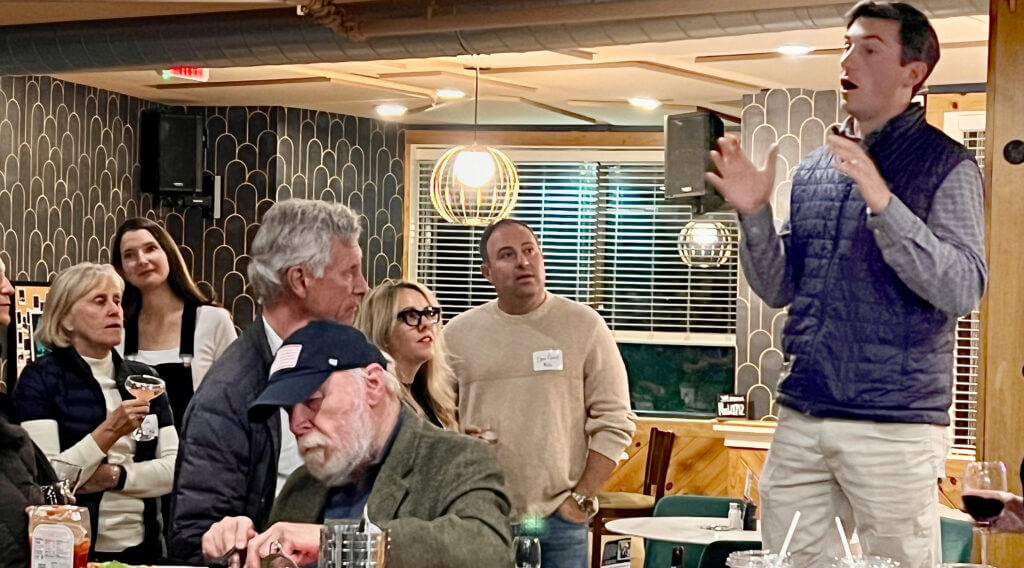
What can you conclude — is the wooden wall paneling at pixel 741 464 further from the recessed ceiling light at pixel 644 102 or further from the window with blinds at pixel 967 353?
the recessed ceiling light at pixel 644 102

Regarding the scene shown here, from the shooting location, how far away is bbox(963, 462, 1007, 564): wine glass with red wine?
283 centimetres

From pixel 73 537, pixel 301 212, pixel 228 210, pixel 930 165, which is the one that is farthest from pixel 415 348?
pixel 228 210

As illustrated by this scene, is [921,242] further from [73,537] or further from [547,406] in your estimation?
[547,406]

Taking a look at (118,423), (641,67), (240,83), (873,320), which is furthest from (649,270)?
(873,320)

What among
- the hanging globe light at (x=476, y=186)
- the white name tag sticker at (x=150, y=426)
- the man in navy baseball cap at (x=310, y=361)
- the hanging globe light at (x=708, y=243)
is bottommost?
the white name tag sticker at (x=150, y=426)

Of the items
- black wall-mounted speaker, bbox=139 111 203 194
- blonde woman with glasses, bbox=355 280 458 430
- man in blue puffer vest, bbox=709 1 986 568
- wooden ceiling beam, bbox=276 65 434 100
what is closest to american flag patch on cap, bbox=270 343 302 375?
man in blue puffer vest, bbox=709 1 986 568

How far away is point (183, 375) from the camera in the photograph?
5500 mm

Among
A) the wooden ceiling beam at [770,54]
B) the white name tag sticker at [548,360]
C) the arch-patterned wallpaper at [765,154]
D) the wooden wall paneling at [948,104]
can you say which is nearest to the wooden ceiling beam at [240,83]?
the wooden ceiling beam at [770,54]

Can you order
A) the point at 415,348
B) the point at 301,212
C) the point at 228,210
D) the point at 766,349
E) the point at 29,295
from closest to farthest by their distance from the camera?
the point at 301,212, the point at 415,348, the point at 29,295, the point at 766,349, the point at 228,210

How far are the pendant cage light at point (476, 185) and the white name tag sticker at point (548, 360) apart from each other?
164 inches

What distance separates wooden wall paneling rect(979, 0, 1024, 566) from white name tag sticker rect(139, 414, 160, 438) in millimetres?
2745

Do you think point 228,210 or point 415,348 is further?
point 228,210

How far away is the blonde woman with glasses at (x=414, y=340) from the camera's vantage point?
15.4 ft

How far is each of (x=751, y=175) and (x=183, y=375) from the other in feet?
10.3
